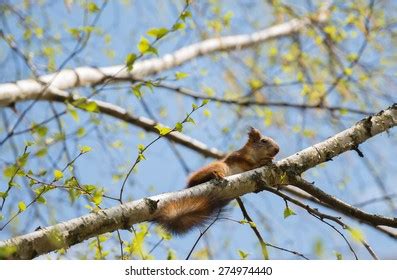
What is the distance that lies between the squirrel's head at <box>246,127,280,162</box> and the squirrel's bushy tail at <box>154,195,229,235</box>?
97cm

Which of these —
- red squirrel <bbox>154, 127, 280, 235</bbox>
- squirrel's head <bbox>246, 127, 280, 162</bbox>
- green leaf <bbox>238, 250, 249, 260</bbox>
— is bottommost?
green leaf <bbox>238, 250, 249, 260</bbox>

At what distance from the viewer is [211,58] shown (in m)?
5.91

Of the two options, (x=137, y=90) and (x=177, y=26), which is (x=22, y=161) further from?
(x=177, y=26)

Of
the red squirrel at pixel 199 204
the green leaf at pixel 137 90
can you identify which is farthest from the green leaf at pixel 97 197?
the green leaf at pixel 137 90

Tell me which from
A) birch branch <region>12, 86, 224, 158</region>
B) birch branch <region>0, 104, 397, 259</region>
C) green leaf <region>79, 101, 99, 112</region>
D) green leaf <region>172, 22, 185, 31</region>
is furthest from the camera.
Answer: birch branch <region>12, 86, 224, 158</region>

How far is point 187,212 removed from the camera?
7.40 feet

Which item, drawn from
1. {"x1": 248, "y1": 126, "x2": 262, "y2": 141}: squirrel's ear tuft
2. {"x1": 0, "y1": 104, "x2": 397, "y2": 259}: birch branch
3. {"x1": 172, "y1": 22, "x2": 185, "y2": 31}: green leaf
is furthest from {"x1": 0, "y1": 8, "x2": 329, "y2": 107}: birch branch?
{"x1": 248, "y1": 126, "x2": 262, "y2": 141}: squirrel's ear tuft

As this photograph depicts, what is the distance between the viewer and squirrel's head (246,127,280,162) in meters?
3.39

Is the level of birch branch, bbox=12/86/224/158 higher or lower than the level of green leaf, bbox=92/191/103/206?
higher

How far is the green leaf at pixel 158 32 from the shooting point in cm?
188

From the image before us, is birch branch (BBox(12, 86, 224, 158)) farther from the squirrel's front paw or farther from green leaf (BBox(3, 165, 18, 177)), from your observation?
green leaf (BBox(3, 165, 18, 177))

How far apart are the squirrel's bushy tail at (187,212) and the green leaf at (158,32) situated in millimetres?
638

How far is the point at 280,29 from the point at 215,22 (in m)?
2.31

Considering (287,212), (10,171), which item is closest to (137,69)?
(287,212)
